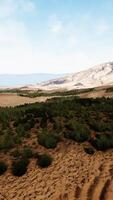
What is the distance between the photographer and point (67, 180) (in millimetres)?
16047

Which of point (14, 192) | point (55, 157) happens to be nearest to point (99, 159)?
point (55, 157)

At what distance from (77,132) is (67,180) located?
4170mm

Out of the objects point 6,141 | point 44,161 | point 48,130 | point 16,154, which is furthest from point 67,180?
point 48,130

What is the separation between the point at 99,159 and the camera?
17.7 meters

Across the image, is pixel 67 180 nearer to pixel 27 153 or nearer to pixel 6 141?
pixel 27 153

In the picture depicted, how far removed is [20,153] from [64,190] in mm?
3788

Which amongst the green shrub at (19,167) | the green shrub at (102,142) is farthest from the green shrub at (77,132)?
the green shrub at (19,167)

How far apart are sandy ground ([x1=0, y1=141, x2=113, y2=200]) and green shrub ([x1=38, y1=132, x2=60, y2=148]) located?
54cm

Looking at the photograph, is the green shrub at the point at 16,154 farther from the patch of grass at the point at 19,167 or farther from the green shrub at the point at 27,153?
the patch of grass at the point at 19,167

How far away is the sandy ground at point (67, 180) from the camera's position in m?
14.9

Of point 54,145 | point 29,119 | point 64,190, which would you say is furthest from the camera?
point 29,119

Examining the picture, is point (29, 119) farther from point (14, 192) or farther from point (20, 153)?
point (14, 192)

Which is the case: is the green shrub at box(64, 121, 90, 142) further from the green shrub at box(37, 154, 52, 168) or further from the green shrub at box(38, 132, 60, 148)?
the green shrub at box(37, 154, 52, 168)

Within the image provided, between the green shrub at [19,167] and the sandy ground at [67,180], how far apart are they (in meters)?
0.22
